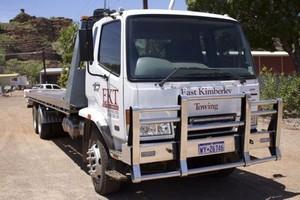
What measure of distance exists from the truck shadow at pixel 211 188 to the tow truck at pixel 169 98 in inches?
18.5

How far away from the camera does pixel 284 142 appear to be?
9.75m

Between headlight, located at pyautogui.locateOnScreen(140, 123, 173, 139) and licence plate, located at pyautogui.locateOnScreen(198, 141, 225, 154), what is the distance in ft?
1.37

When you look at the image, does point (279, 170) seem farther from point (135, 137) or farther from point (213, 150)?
point (135, 137)

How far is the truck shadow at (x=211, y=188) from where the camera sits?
19.3 ft

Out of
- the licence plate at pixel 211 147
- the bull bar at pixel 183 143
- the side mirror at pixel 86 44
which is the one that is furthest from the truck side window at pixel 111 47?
the licence plate at pixel 211 147

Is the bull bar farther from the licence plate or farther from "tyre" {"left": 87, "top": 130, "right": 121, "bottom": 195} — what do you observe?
"tyre" {"left": 87, "top": 130, "right": 121, "bottom": 195}

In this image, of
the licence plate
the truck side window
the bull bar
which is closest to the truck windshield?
the truck side window

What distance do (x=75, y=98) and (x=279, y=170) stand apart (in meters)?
3.67

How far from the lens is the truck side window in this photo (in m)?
5.41

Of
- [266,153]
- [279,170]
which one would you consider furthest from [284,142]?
[279,170]

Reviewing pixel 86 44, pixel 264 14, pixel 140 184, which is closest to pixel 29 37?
pixel 264 14

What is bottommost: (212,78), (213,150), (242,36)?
(213,150)

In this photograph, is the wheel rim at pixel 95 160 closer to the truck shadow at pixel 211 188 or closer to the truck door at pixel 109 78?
the truck shadow at pixel 211 188

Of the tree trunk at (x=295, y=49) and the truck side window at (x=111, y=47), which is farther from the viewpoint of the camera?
the tree trunk at (x=295, y=49)
